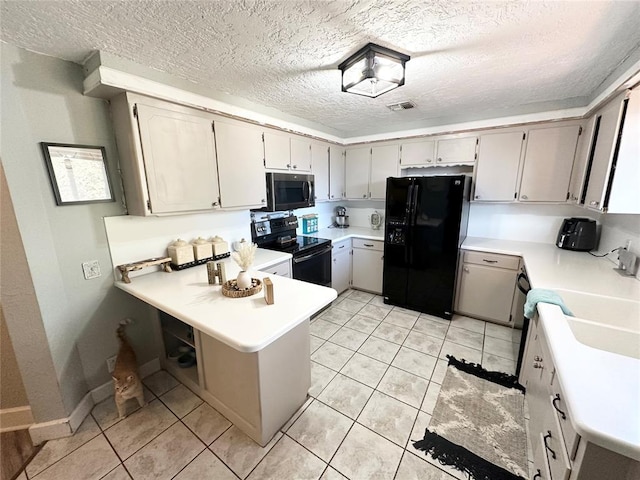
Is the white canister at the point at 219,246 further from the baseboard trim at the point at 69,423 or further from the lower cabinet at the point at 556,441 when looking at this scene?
the lower cabinet at the point at 556,441

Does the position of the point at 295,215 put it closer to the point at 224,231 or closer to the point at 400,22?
the point at 224,231

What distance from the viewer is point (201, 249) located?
2197 millimetres

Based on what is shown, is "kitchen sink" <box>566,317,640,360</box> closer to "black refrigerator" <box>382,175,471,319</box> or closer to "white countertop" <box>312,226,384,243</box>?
"black refrigerator" <box>382,175,471,319</box>

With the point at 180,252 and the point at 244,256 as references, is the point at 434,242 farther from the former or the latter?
the point at 180,252

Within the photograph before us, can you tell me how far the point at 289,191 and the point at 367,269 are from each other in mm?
1601

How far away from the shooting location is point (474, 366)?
2201 millimetres

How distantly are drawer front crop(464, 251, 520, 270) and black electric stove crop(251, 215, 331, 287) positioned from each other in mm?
1649

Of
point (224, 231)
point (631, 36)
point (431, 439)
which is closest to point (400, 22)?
point (631, 36)

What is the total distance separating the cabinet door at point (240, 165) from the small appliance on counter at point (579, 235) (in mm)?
3156

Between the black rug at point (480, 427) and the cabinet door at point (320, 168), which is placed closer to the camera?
the black rug at point (480, 427)

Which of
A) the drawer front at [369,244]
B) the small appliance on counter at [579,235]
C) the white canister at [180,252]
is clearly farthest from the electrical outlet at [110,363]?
the small appliance on counter at [579,235]

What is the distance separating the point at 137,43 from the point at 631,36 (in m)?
2.83

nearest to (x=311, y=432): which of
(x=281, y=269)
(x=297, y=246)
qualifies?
(x=281, y=269)

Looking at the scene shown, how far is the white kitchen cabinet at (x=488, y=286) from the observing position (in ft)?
8.80
